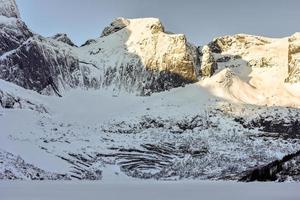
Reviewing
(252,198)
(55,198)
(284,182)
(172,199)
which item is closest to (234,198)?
(252,198)

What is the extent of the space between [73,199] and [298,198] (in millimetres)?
42571

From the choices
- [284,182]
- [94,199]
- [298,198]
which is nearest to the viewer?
[298,198]

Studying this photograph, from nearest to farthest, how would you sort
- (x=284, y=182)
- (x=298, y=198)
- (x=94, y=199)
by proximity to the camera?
1. (x=298, y=198)
2. (x=94, y=199)
3. (x=284, y=182)

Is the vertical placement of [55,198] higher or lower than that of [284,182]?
lower

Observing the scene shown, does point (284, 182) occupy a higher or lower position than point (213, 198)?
higher

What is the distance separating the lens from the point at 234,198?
134 m

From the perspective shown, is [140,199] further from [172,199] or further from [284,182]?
[284,182]

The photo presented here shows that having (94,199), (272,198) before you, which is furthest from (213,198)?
(94,199)

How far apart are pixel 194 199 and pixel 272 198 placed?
14777 millimetres

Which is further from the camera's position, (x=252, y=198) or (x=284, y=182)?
(x=284, y=182)

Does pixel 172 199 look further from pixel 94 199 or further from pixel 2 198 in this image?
pixel 2 198

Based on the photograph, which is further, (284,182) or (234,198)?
(284,182)

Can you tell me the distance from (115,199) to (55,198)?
474 inches

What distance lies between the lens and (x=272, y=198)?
422 feet
